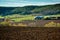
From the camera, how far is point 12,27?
7.62ft

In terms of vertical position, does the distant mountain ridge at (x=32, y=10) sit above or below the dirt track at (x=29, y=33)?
above

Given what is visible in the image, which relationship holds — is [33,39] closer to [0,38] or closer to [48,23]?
[48,23]

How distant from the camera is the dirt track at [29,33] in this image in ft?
7.41

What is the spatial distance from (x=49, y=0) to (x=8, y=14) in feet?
2.06

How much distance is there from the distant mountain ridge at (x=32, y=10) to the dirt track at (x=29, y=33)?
231 mm

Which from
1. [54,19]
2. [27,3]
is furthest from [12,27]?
[54,19]

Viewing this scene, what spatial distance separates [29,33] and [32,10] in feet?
1.10

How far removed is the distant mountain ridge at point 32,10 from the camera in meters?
2.30

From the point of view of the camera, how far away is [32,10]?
234 cm

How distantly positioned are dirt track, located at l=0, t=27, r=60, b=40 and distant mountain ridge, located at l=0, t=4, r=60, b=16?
0.23 metres

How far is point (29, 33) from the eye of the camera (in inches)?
90.4

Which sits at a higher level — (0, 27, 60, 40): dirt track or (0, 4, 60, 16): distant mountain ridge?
(0, 4, 60, 16): distant mountain ridge

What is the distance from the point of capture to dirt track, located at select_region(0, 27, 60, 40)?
226 centimetres

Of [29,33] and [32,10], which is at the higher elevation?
[32,10]
